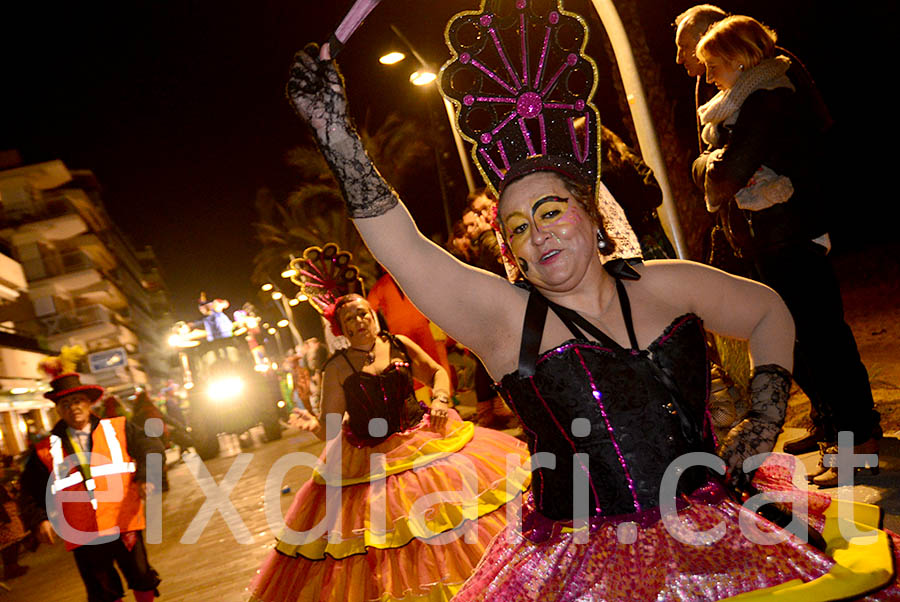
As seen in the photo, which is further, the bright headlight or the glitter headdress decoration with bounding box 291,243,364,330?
the bright headlight

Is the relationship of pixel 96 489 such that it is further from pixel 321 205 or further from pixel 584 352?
pixel 321 205

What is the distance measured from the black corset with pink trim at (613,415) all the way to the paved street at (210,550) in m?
1.86

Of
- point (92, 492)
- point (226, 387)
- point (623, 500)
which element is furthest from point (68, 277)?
point (623, 500)

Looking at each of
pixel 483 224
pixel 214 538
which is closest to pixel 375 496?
pixel 483 224

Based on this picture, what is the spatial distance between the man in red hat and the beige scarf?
5.58 m

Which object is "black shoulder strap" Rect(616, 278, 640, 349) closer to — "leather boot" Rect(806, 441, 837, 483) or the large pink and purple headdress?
the large pink and purple headdress

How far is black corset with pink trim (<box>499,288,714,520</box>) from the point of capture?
2295 mm

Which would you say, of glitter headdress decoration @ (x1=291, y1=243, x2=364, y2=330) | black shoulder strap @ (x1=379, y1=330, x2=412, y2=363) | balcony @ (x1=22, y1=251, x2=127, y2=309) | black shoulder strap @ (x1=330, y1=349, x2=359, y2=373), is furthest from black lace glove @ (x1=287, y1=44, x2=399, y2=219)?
balcony @ (x1=22, y1=251, x2=127, y2=309)

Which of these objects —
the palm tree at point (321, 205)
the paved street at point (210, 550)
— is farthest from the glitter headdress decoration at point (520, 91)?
the palm tree at point (321, 205)

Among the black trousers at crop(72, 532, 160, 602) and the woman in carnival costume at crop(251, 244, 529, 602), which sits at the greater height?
the woman in carnival costume at crop(251, 244, 529, 602)

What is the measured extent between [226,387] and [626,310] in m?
30.4

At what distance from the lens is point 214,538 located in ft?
30.9

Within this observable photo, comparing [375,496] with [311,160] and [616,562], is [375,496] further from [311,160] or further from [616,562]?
[311,160]

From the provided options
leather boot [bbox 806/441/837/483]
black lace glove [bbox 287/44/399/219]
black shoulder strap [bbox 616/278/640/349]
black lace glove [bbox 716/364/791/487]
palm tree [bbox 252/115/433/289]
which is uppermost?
palm tree [bbox 252/115/433/289]
